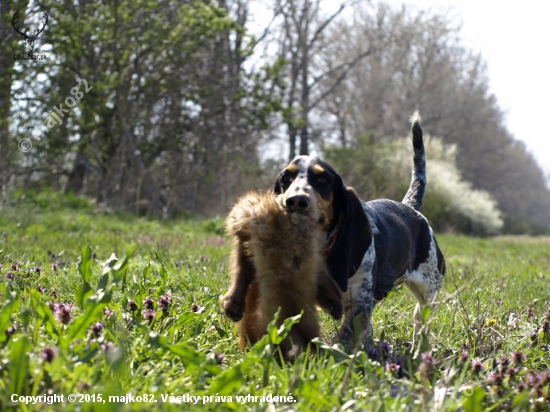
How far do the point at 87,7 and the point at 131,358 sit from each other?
1015 cm

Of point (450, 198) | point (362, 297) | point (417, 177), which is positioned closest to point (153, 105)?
point (417, 177)

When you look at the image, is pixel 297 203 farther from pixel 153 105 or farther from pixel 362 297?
pixel 153 105

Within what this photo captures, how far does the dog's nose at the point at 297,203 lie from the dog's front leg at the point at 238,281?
28cm

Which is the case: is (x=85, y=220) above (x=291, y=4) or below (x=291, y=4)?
below

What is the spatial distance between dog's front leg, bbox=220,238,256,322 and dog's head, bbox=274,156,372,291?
507mm

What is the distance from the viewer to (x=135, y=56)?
43.9ft

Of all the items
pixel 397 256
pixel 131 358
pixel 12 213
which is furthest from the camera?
pixel 12 213

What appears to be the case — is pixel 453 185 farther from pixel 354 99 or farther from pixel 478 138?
pixel 478 138

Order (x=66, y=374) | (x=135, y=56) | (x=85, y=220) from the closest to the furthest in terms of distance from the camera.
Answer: (x=66, y=374) < (x=85, y=220) < (x=135, y=56)

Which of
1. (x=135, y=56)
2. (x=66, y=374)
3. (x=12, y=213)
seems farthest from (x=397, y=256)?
(x=135, y=56)

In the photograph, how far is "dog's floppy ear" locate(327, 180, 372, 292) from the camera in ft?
11.4

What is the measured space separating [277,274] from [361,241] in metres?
0.98

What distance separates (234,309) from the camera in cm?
285

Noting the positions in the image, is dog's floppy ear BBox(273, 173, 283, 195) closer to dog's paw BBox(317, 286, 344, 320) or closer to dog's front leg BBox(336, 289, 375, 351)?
dog's front leg BBox(336, 289, 375, 351)
